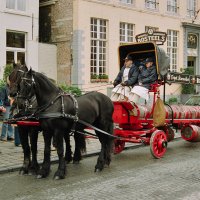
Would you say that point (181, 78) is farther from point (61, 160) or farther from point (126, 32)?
point (126, 32)

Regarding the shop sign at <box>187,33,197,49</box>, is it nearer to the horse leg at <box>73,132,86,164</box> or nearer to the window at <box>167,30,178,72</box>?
the window at <box>167,30,178,72</box>

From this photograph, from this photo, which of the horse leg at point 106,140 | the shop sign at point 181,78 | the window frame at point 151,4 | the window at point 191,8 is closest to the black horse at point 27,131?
the horse leg at point 106,140

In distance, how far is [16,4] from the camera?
18.6m

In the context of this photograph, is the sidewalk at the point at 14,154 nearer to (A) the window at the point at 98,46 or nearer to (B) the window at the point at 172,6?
(A) the window at the point at 98,46

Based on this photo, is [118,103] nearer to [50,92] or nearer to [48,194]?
[50,92]

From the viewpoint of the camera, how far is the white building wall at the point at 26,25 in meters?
18.0

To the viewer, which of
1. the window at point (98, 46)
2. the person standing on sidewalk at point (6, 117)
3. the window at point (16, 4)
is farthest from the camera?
the window at point (98, 46)

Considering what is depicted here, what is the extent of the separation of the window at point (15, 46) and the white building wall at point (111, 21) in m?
2.74

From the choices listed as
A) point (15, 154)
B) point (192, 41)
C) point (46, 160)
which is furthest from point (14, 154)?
point (192, 41)

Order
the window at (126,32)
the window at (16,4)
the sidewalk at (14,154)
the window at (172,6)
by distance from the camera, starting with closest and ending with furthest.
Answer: the sidewalk at (14,154)
the window at (16,4)
the window at (126,32)
the window at (172,6)

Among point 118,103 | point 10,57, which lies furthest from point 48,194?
point 10,57

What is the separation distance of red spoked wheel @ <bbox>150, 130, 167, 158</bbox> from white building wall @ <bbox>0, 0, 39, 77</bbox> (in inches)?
411

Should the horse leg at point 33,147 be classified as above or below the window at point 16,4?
below

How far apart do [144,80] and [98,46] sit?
40.1 feet
